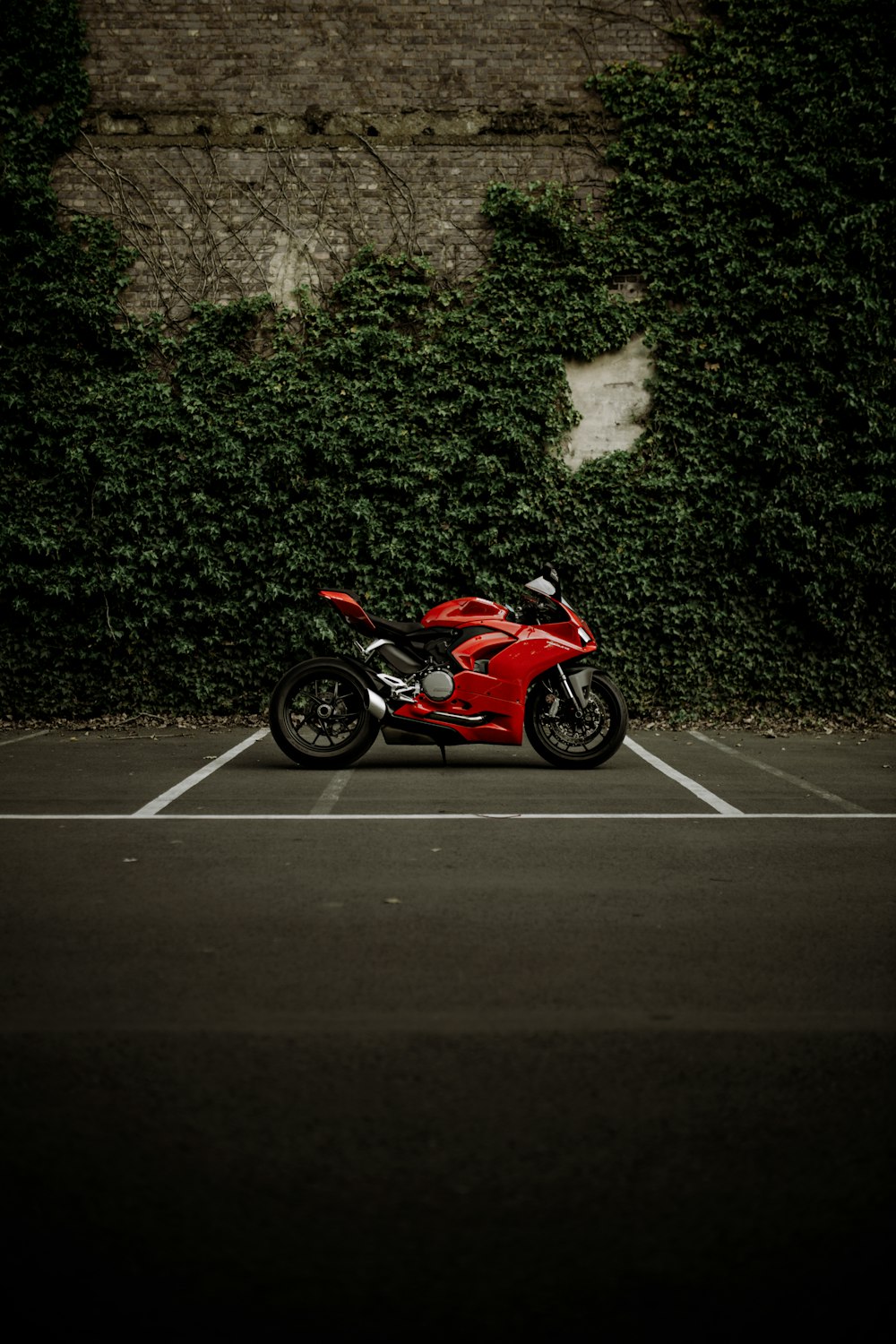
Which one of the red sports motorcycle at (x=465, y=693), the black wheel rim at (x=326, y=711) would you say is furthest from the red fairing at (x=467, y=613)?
the black wheel rim at (x=326, y=711)

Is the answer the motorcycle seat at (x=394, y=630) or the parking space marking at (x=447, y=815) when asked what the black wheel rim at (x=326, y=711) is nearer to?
the motorcycle seat at (x=394, y=630)

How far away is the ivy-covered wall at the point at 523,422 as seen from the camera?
482 inches

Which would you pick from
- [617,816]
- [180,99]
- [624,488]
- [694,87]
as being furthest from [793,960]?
[180,99]

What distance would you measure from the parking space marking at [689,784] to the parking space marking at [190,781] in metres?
3.22

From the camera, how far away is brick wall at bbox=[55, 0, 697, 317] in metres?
12.7

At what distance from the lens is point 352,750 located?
966 cm

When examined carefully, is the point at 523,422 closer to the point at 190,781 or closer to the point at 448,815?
the point at 190,781

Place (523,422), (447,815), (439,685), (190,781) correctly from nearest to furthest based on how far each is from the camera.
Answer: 1. (447,815)
2. (190,781)
3. (439,685)
4. (523,422)

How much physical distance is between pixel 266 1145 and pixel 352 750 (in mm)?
6629

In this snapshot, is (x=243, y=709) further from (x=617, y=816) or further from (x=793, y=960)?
(x=793, y=960)

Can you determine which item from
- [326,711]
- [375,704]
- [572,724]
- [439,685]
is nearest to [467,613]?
[439,685]

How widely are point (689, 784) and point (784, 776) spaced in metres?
0.87

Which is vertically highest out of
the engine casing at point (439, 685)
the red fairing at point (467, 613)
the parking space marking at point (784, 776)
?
the red fairing at point (467, 613)

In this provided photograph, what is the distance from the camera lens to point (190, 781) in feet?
29.6
